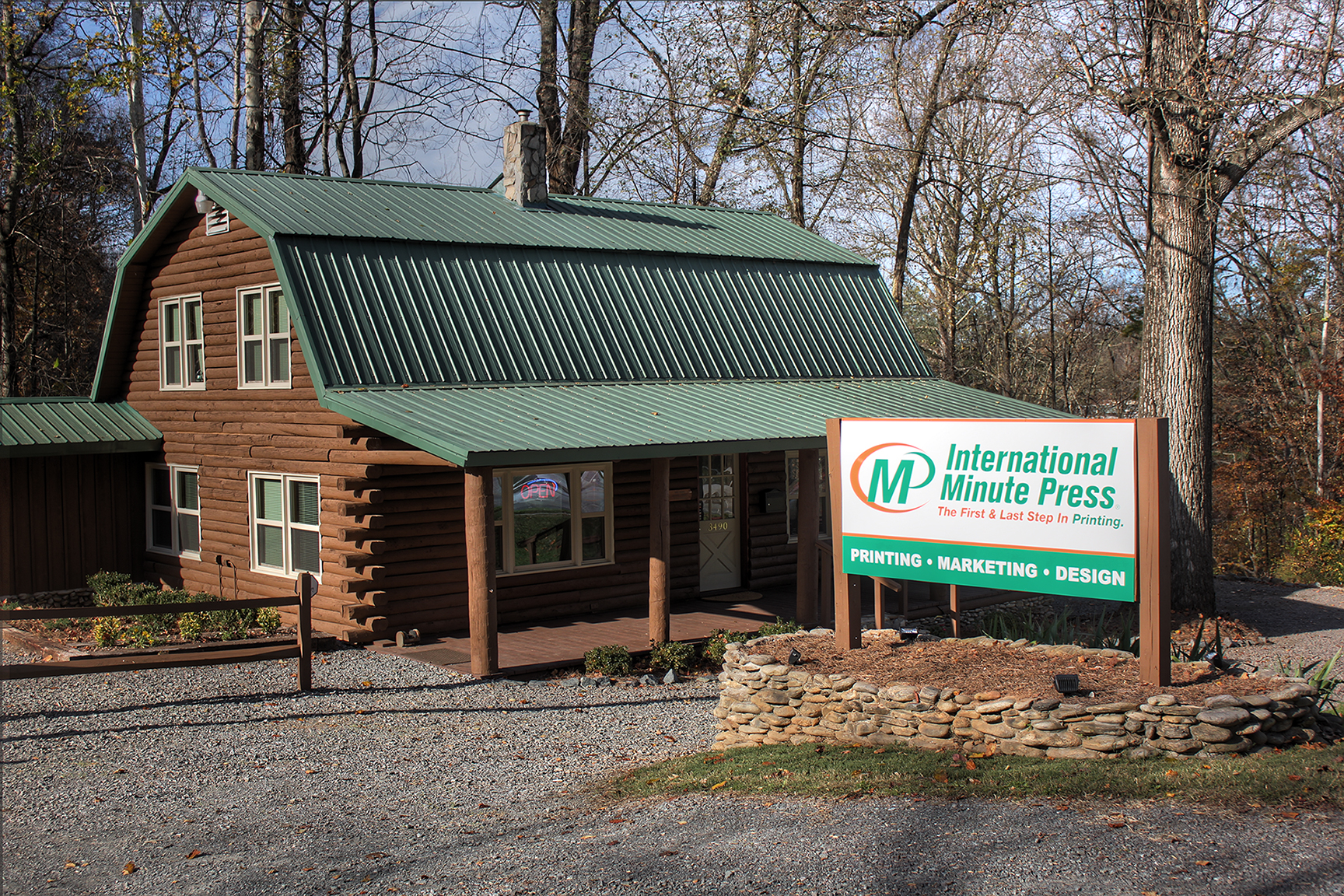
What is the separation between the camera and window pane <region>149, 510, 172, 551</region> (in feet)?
56.6

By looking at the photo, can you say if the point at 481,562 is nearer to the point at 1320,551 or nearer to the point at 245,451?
the point at 245,451

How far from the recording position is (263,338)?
14.9m

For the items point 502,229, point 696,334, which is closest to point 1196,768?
point 696,334

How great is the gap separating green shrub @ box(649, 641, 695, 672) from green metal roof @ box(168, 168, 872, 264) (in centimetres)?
692

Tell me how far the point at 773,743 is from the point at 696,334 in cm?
902

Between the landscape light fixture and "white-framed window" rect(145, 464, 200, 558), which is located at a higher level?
"white-framed window" rect(145, 464, 200, 558)

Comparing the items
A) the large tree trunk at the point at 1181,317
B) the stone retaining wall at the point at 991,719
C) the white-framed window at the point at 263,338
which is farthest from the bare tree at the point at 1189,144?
the white-framed window at the point at 263,338

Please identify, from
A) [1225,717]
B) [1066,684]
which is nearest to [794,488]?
[1066,684]

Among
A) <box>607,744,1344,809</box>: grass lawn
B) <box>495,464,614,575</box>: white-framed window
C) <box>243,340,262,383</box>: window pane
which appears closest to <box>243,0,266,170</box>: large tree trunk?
<box>243,340,262,383</box>: window pane

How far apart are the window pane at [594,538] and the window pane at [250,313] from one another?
5326mm

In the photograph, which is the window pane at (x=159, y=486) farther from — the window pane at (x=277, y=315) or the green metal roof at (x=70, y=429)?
the window pane at (x=277, y=315)

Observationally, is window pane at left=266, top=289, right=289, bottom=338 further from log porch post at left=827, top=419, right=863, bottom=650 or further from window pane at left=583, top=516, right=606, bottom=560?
log porch post at left=827, top=419, right=863, bottom=650

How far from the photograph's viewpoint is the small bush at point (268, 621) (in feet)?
45.6

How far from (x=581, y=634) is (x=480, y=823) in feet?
21.4
